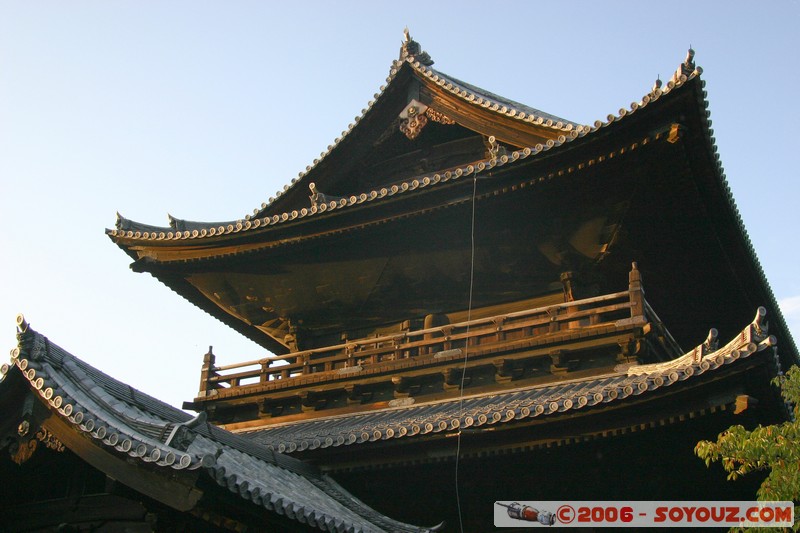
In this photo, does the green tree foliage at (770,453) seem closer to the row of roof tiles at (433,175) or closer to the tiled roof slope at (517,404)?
the tiled roof slope at (517,404)

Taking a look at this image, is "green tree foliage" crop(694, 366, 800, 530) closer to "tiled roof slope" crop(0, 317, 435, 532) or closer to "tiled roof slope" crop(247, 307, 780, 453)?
"tiled roof slope" crop(247, 307, 780, 453)

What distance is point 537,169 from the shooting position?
42.1 feet

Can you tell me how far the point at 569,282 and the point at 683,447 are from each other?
4.12 metres

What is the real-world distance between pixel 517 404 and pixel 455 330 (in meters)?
3.23

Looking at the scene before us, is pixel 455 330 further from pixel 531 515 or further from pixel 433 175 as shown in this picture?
pixel 531 515

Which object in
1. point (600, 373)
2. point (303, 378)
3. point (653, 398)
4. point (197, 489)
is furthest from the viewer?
point (303, 378)

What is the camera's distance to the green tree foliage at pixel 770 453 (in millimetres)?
7764

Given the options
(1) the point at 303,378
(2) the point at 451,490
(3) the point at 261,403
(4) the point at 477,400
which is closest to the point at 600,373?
(4) the point at 477,400

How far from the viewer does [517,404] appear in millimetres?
10805

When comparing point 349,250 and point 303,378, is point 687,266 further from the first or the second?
point 303,378

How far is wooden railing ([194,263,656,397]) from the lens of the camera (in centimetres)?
1195

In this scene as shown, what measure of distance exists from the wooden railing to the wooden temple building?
0.17 feet

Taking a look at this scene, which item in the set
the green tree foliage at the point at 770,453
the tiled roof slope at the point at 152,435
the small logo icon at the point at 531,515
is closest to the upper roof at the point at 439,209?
the small logo icon at the point at 531,515

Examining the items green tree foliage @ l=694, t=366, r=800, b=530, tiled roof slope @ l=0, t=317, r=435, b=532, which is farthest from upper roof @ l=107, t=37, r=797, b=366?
tiled roof slope @ l=0, t=317, r=435, b=532
